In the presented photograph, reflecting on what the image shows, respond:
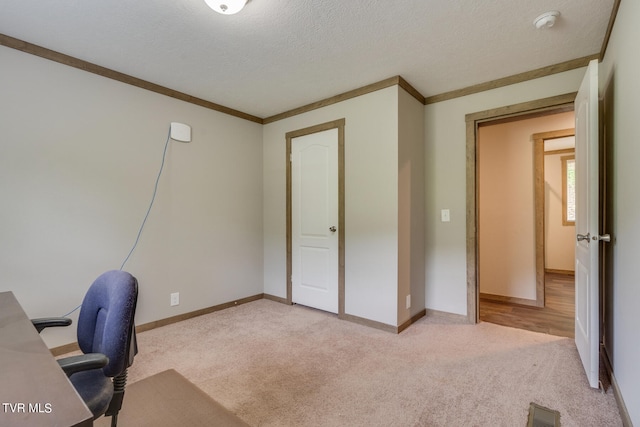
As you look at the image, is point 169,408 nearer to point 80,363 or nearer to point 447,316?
point 80,363

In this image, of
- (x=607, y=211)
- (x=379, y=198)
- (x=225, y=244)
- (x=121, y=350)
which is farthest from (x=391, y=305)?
(x=121, y=350)

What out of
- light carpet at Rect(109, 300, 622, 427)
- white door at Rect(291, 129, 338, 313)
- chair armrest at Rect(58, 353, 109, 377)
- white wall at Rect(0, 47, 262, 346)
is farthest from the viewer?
white door at Rect(291, 129, 338, 313)

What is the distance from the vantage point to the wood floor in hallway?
3.01 meters

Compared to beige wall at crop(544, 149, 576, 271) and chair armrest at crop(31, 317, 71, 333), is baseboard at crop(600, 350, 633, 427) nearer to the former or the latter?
chair armrest at crop(31, 317, 71, 333)

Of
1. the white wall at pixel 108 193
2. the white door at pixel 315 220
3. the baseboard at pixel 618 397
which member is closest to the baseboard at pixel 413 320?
the white door at pixel 315 220

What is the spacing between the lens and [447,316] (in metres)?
3.25

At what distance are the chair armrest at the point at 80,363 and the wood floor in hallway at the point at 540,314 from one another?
3.30 metres

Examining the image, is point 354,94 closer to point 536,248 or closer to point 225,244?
point 225,244

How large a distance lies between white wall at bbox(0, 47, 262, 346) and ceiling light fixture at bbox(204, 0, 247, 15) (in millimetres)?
1528

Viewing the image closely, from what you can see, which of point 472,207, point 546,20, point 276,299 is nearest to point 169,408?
point 276,299

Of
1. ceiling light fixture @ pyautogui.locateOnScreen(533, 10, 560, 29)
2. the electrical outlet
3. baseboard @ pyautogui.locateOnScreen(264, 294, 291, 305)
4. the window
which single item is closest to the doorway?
ceiling light fixture @ pyautogui.locateOnScreen(533, 10, 560, 29)

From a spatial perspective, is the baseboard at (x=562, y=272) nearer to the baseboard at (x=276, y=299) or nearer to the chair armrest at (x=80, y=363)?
the baseboard at (x=276, y=299)

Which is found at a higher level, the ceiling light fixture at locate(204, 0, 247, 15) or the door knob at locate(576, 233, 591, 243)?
the ceiling light fixture at locate(204, 0, 247, 15)

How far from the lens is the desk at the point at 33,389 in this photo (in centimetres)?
63
